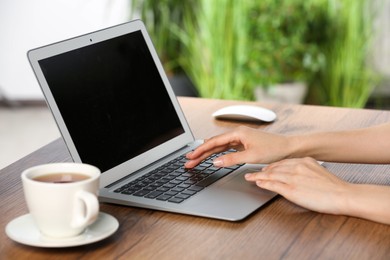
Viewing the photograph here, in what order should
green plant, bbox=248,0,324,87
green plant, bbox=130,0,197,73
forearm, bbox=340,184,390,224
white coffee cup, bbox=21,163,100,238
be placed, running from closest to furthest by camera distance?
white coffee cup, bbox=21,163,100,238 < forearm, bbox=340,184,390,224 < green plant, bbox=248,0,324,87 < green plant, bbox=130,0,197,73

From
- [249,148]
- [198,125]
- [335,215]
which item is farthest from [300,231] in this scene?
[198,125]

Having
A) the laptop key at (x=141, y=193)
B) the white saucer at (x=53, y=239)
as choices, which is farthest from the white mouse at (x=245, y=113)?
the white saucer at (x=53, y=239)

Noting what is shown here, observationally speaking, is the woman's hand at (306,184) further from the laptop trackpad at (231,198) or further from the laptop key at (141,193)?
the laptop key at (141,193)

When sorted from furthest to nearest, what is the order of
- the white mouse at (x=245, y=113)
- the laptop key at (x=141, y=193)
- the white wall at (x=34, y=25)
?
the white wall at (x=34, y=25) < the white mouse at (x=245, y=113) < the laptop key at (x=141, y=193)

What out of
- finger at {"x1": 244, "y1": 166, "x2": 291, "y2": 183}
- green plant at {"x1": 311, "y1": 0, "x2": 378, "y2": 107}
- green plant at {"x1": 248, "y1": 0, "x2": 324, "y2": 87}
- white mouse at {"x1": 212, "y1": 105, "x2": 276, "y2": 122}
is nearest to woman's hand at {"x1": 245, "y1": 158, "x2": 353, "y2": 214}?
finger at {"x1": 244, "y1": 166, "x2": 291, "y2": 183}

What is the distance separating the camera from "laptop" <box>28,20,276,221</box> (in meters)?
1.32

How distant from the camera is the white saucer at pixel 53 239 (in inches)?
43.8

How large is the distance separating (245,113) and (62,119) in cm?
61

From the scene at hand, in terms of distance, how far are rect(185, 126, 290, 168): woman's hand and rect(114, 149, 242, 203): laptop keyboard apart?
23mm

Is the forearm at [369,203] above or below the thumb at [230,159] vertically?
below

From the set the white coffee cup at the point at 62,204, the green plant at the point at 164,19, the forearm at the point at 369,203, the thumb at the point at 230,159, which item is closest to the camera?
the white coffee cup at the point at 62,204

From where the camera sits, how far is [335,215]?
1263 mm

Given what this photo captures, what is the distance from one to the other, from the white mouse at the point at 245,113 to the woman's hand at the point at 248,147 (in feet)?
1.12

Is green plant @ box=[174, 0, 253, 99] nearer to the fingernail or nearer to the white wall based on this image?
the white wall
